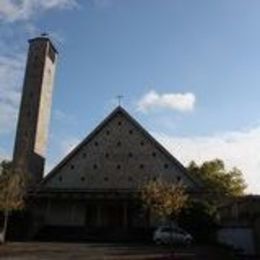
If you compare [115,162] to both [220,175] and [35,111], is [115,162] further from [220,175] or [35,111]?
[220,175]

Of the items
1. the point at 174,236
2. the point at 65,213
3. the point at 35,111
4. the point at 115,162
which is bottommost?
the point at 174,236

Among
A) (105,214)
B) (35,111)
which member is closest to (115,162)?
(105,214)

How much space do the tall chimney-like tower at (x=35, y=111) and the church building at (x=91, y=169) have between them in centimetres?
8

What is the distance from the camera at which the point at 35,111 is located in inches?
2041

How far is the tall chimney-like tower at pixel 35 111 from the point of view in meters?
50.7

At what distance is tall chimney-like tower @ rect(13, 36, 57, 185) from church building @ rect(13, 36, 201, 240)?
3.0 inches

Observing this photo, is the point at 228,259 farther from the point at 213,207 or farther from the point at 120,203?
the point at 120,203

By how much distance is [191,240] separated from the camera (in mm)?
40594

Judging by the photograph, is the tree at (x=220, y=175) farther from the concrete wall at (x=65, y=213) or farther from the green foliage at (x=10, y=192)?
the green foliage at (x=10, y=192)

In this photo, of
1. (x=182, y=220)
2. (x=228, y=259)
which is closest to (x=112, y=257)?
(x=228, y=259)

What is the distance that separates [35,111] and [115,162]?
334 inches

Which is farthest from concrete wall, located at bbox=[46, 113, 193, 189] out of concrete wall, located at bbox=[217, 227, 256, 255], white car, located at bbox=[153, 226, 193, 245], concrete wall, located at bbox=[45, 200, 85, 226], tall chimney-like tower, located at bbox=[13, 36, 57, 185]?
white car, located at bbox=[153, 226, 193, 245]

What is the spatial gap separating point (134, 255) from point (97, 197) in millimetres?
21793

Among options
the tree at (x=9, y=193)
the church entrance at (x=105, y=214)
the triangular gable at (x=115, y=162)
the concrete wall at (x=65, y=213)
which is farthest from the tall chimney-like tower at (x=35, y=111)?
the tree at (x=9, y=193)
